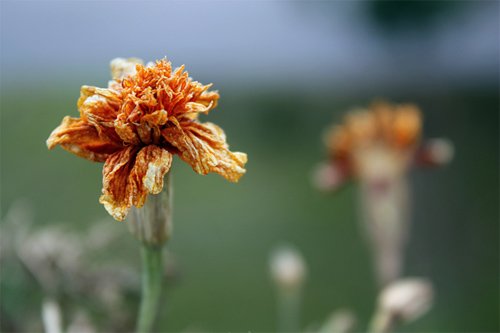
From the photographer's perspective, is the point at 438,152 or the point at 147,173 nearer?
the point at 147,173

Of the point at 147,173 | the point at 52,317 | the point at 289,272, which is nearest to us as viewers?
the point at 147,173

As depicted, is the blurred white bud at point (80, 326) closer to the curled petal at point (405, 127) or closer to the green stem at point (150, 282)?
the green stem at point (150, 282)

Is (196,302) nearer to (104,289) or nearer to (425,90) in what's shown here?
(104,289)

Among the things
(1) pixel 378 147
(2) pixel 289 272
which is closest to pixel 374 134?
(1) pixel 378 147

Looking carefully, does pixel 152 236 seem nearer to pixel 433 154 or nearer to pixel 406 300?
pixel 406 300

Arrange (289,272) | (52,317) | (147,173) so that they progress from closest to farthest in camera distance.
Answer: (147,173), (52,317), (289,272)

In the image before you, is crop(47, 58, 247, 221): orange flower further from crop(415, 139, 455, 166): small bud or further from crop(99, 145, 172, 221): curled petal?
crop(415, 139, 455, 166): small bud
